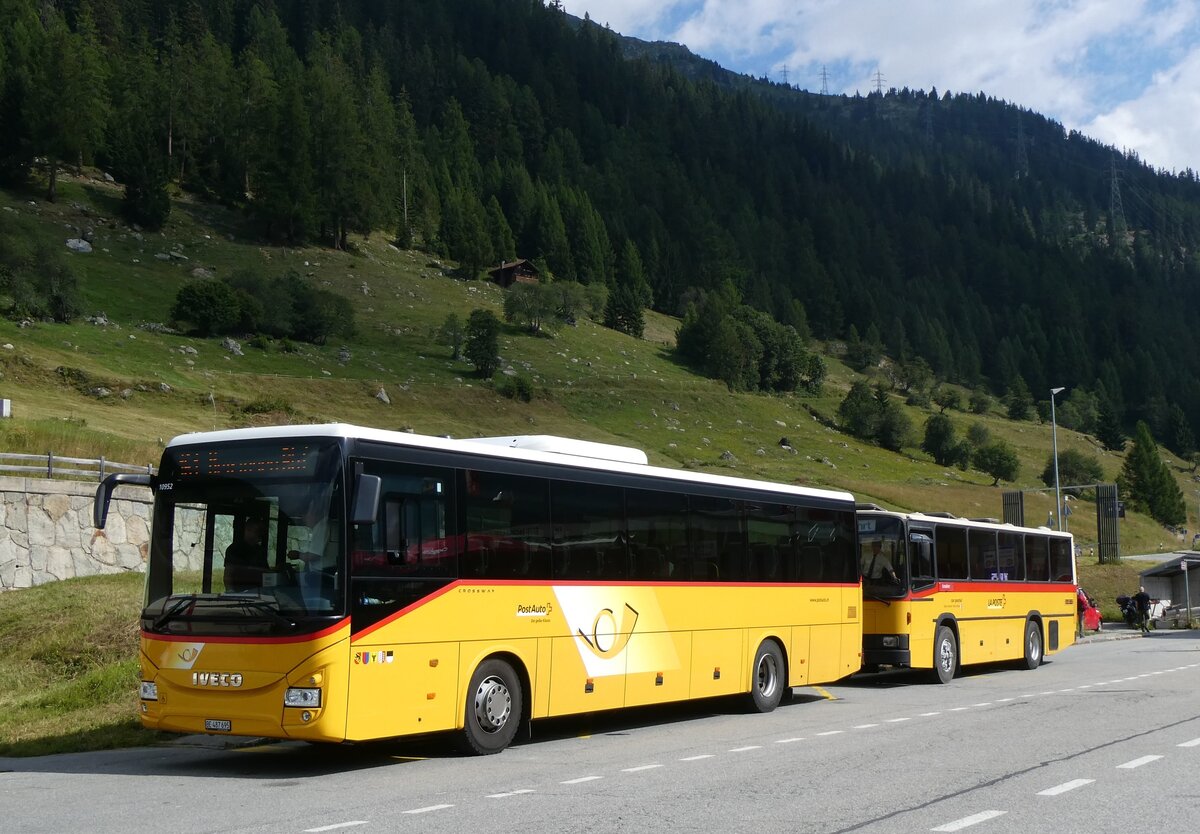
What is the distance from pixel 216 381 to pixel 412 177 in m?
88.1

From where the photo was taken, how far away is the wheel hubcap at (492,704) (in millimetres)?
12091

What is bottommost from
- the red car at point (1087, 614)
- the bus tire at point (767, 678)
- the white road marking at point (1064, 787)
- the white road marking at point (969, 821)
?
the white road marking at point (969, 821)

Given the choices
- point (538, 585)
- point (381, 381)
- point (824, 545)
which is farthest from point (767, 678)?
point (381, 381)

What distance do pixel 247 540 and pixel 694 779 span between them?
4625 mm

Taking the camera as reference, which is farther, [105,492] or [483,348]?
[483,348]

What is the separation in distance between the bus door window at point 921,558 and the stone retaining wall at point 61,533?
59.3 ft

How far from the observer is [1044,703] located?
17.5 metres

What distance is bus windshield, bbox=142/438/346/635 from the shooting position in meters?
10.7

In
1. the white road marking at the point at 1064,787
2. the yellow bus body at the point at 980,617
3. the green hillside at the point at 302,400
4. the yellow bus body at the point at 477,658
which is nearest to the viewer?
the white road marking at the point at 1064,787

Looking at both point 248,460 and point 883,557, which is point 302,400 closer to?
point 883,557

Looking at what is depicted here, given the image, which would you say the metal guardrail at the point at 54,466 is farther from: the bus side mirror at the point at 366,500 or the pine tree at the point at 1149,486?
the pine tree at the point at 1149,486

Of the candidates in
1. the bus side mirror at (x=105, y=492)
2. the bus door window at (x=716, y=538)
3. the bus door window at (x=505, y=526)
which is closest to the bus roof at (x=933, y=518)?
the bus door window at (x=716, y=538)

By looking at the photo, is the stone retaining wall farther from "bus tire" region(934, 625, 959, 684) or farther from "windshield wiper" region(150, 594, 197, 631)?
"bus tire" region(934, 625, 959, 684)

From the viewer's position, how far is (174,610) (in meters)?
11.2
